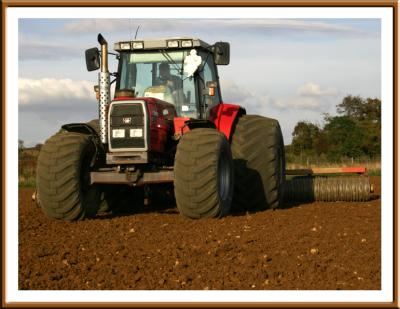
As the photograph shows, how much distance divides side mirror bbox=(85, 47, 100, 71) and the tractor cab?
51 cm

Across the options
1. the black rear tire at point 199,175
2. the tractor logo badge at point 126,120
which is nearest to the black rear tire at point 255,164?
the black rear tire at point 199,175

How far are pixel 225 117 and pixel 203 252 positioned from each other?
12.6 ft

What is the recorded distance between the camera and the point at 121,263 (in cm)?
637

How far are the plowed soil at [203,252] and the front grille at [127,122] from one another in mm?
1039

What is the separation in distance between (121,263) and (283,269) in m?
1.47

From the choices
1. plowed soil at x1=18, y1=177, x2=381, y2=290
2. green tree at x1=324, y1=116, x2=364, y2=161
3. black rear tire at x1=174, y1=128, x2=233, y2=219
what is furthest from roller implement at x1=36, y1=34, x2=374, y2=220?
green tree at x1=324, y1=116, x2=364, y2=161

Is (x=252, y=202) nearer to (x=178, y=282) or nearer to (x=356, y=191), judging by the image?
(x=356, y=191)

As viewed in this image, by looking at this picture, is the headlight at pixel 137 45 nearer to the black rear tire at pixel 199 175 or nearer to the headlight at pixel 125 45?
the headlight at pixel 125 45

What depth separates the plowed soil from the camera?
566 centimetres

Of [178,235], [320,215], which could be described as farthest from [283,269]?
[320,215]

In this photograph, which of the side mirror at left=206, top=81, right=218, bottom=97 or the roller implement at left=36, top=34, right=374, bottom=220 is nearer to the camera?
the roller implement at left=36, top=34, right=374, bottom=220

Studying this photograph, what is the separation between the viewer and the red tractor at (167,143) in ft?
28.3

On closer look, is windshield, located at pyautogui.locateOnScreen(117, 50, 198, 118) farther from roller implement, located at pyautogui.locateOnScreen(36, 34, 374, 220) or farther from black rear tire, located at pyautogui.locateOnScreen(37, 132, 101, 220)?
black rear tire, located at pyautogui.locateOnScreen(37, 132, 101, 220)

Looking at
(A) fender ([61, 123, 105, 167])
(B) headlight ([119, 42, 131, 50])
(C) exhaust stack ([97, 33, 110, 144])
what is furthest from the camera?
(B) headlight ([119, 42, 131, 50])
